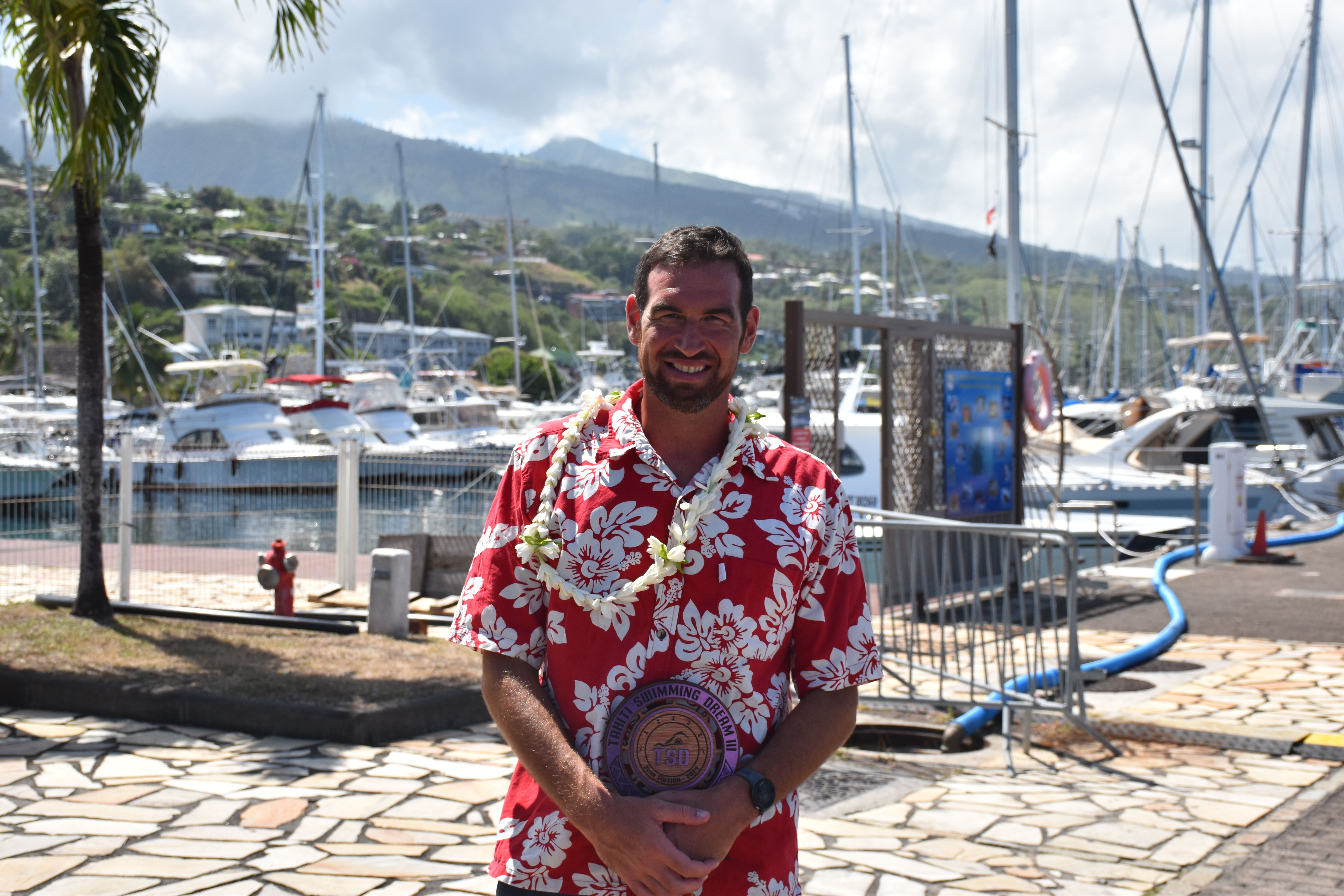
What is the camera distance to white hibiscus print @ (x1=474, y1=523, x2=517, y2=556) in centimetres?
217

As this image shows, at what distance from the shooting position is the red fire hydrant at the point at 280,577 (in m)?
9.70

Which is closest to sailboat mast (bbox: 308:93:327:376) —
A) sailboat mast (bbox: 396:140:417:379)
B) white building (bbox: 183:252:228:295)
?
sailboat mast (bbox: 396:140:417:379)

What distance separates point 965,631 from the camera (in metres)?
10.1

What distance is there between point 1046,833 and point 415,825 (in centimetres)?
278

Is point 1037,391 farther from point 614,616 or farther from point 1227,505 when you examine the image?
point 614,616

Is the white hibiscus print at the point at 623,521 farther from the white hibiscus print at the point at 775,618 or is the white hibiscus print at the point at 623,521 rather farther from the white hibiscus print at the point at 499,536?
the white hibiscus print at the point at 775,618

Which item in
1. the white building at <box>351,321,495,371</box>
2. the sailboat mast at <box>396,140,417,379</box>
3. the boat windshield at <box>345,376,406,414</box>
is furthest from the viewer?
the white building at <box>351,321,495,371</box>

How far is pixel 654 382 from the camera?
2.20m

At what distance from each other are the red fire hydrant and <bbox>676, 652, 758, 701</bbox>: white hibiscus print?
8.22 meters

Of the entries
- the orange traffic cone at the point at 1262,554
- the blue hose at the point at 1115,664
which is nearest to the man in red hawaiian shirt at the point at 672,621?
the blue hose at the point at 1115,664

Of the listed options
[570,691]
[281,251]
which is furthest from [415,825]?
[281,251]

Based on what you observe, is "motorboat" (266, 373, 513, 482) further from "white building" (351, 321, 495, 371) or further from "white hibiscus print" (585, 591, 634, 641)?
"white building" (351, 321, 495, 371)

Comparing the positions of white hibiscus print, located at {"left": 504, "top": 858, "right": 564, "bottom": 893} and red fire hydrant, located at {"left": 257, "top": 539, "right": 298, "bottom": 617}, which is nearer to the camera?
white hibiscus print, located at {"left": 504, "top": 858, "right": 564, "bottom": 893}

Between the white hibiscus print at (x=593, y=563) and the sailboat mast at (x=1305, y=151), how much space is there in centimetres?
3289
